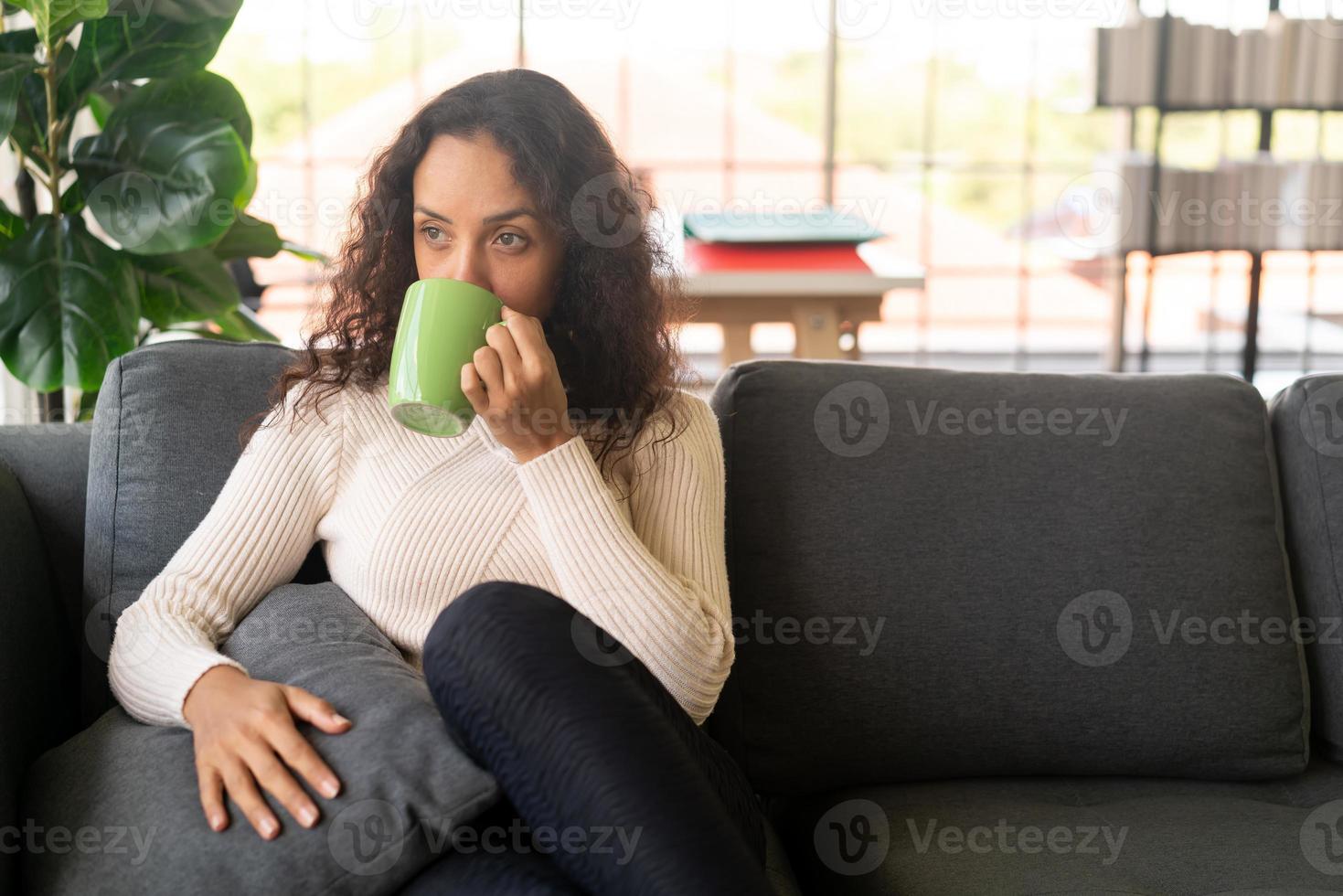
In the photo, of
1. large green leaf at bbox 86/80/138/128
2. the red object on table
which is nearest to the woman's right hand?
large green leaf at bbox 86/80/138/128

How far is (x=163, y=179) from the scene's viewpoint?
1.78 m

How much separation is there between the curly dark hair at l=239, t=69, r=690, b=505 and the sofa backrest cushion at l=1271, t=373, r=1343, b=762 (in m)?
0.77

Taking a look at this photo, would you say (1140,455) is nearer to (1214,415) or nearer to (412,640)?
(1214,415)

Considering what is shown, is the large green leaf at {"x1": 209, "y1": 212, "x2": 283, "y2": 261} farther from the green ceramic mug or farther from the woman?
the green ceramic mug

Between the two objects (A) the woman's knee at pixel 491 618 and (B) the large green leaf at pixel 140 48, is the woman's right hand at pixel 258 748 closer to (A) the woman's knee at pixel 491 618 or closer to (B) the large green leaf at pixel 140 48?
(A) the woman's knee at pixel 491 618

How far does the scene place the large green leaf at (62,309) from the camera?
1.74m

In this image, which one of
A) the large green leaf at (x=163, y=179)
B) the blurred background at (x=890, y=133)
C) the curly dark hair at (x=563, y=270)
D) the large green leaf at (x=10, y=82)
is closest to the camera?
the curly dark hair at (x=563, y=270)

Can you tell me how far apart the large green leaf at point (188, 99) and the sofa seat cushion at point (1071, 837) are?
1.30 metres

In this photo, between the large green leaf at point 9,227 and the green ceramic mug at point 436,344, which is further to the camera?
the large green leaf at point 9,227

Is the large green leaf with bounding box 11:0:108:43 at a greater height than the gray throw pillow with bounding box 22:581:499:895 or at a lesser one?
greater

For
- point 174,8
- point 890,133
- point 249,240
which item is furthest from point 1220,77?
point 890,133

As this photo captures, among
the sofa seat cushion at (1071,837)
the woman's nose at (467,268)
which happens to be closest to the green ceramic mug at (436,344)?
the woman's nose at (467,268)

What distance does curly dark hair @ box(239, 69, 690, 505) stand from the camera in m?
1.32

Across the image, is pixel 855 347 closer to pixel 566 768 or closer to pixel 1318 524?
pixel 1318 524
